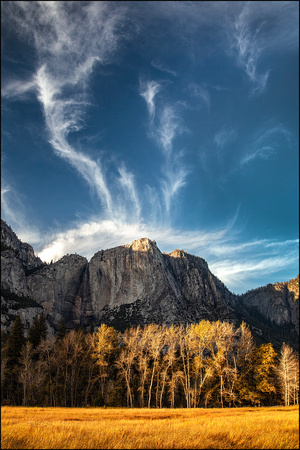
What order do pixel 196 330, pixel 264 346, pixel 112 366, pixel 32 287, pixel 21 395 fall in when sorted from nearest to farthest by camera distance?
pixel 21 395, pixel 196 330, pixel 264 346, pixel 112 366, pixel 32 287

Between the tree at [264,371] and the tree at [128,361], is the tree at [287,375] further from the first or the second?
the tree at [128,361]

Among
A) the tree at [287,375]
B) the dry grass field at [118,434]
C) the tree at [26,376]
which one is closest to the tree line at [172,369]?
the tree at [287,375]

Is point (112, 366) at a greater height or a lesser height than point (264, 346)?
lesser

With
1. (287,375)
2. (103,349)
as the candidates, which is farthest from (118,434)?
(287,375)

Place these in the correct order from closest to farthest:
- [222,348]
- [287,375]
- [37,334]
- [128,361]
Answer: [222,348] → [287,375] → [128,361] → [37,334]

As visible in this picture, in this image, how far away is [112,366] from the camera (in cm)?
4528

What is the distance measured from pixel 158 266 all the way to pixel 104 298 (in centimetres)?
4546

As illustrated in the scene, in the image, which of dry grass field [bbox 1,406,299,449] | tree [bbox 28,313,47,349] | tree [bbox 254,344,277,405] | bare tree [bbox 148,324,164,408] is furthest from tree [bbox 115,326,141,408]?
dry grass field [bbox 1,406,299,449]

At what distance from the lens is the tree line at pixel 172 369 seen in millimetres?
38875

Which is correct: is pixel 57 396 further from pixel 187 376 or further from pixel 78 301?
Result: pixel 78 301

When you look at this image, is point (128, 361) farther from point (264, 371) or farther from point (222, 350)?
point (264, 371)

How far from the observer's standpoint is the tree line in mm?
38875

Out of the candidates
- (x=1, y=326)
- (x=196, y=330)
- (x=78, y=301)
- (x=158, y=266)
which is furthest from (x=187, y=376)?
(x=78, y=301)

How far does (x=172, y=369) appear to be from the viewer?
41.9 m
